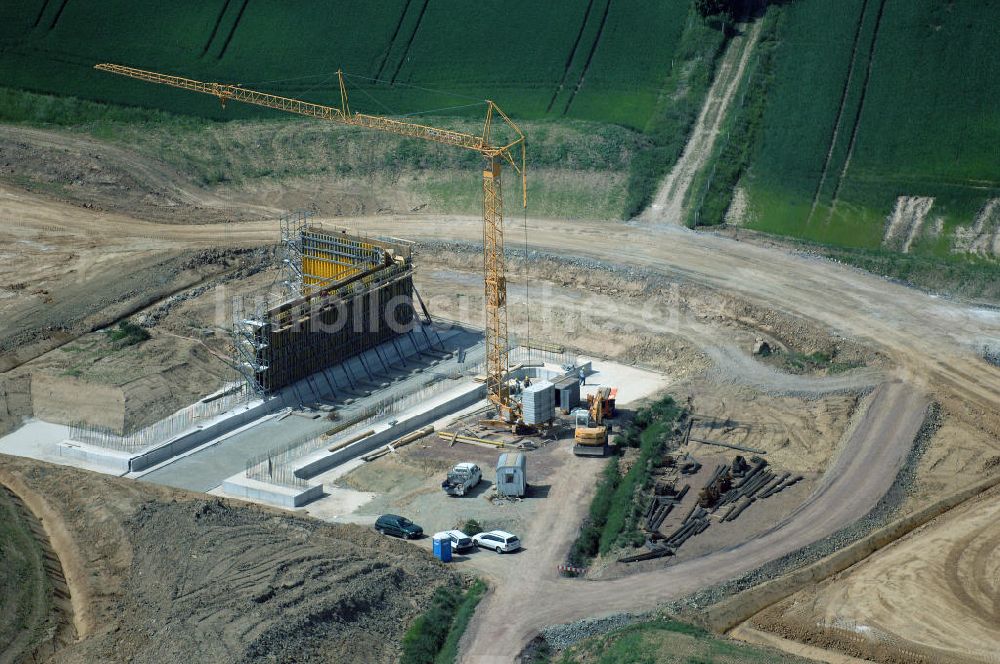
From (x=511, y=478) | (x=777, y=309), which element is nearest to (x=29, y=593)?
(x=511, y=478)

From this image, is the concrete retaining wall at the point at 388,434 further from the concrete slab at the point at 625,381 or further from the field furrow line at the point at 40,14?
the field furrow line at the point at 40,14

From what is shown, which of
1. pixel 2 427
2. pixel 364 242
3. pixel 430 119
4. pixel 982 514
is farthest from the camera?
pixel 430 119

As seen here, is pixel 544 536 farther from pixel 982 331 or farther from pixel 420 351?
pixel 982 331

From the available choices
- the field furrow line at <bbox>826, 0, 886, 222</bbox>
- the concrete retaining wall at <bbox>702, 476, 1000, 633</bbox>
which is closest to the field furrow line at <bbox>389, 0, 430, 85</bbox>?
the field furrow line at <bbox>826, 0, 886, 222</bbox>

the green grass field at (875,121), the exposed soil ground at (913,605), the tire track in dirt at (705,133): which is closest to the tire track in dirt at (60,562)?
the exposed soil ground at (913,605)

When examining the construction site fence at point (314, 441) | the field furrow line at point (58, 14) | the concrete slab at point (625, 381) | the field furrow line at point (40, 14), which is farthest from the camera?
the field furrow line at point (40, 14)

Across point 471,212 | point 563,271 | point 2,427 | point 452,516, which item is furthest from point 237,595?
point 471,212
